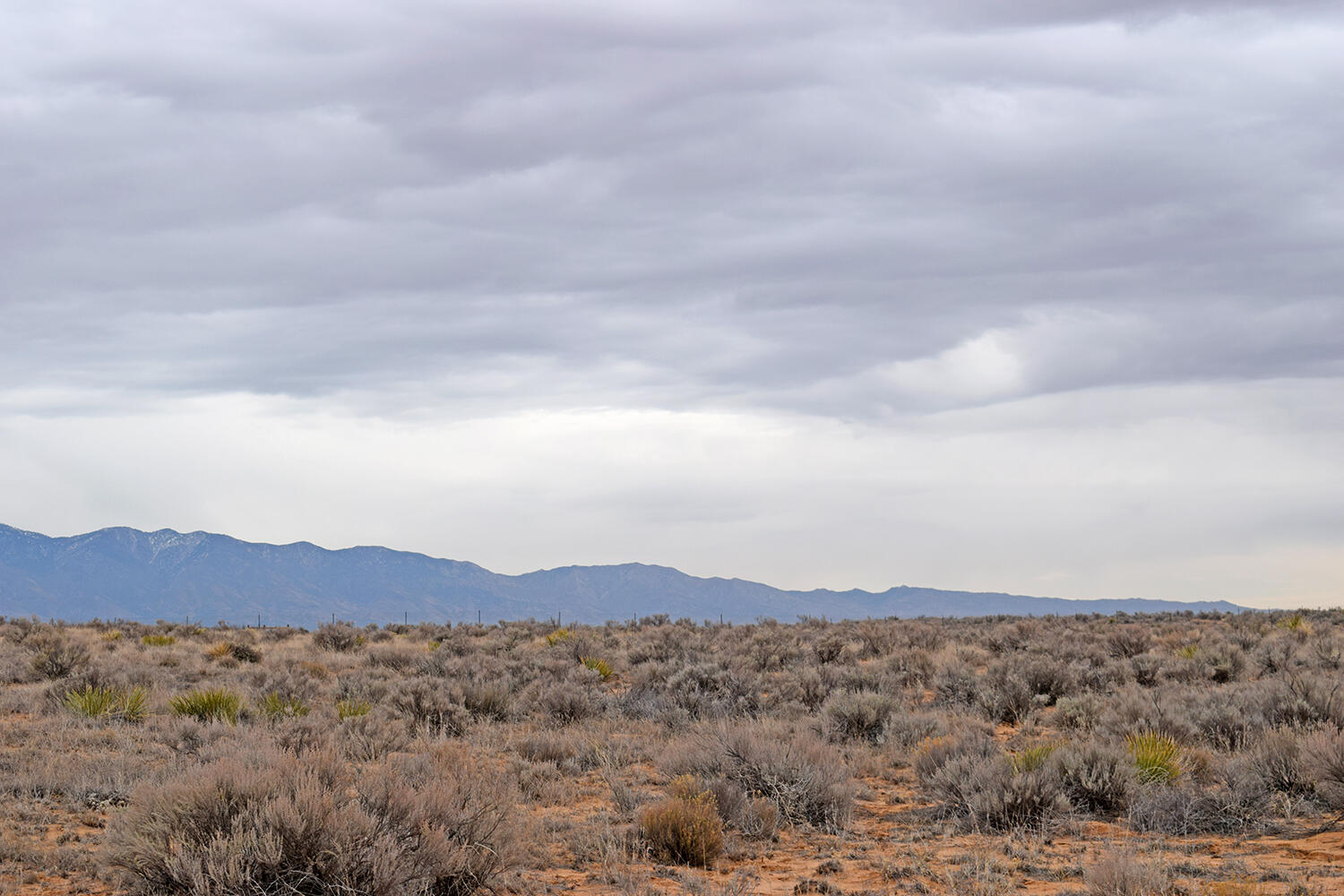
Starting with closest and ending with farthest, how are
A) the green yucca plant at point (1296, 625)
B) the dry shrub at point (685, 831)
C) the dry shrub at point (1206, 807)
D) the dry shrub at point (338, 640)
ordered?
the dry shrub at point (685, 831)
the dry shrub at point (1206, 807)
the green yucca plant at point (1296, 625)
the dry shrub at point (338, 640)

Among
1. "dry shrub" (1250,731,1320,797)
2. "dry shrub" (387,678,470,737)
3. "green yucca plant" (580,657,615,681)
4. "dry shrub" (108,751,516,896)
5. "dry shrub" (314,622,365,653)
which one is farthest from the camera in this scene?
"dry shrub" (314,622,365,653)

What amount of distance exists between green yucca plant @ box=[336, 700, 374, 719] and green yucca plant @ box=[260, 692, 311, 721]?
0.54 meters

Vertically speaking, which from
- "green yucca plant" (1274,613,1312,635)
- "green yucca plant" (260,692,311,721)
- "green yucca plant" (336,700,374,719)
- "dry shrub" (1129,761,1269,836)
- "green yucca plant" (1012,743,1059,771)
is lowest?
"green yucca plant" (260,692,311,721)

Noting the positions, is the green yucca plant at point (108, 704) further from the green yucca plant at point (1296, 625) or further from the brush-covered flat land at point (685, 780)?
the green yucca plant at point (1296, 625)

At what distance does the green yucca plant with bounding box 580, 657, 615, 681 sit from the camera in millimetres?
21406

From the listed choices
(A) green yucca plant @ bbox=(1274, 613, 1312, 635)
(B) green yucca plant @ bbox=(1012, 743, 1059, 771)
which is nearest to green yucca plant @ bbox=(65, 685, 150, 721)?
(B) green yucca plant @ bbox=(1012, 743, 1059, 771)

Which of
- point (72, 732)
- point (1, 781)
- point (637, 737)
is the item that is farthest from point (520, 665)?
point (1, 781)

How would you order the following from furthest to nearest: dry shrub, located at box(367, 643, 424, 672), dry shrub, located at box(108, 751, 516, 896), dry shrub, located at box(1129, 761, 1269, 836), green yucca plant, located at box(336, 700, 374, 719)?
dry shrub, located at box(367, 643, 424, 672) < green yucca plant, located at box(336, 700, 374, 719) < dry shrub, located at box(1129, 761, 1269, 836) < dry shrub, located at box(108, 751, 516, 896)

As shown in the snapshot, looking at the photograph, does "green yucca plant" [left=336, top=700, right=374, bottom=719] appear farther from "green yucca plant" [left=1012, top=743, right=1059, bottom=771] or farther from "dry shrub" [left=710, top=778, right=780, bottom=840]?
"green yucca plant" [left=1012, top=743, right=1059, bottom=771]

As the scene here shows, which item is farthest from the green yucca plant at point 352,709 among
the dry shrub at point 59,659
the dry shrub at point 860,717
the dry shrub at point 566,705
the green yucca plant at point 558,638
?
the green yucca plant at point 558,638

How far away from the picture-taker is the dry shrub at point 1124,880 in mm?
6430

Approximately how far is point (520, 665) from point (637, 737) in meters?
7.85

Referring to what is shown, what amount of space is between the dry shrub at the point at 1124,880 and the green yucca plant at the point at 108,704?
13.6 meters

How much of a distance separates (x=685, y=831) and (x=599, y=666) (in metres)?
13.7
